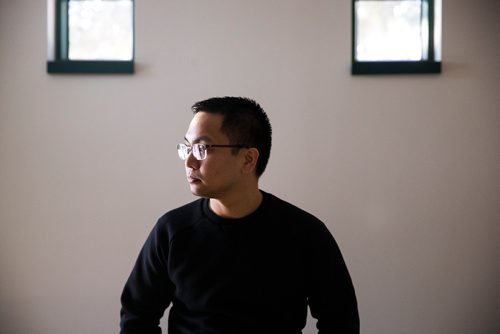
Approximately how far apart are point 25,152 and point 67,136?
241 millimetres

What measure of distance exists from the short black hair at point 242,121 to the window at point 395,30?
125 cm

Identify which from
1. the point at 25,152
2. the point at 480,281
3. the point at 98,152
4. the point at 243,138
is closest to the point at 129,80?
the point at 98,152

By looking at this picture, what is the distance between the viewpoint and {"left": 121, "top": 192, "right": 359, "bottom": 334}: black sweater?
153cm

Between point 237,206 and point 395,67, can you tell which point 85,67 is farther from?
point 395,67

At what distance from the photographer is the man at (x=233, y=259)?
1.54 meters

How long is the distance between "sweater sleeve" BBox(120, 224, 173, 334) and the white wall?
100 cm

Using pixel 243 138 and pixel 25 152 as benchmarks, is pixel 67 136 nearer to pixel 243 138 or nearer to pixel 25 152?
pixel 25 152

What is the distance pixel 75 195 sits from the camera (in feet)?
8.57

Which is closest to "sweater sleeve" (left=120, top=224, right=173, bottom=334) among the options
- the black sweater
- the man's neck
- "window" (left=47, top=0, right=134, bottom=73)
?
the black sweater

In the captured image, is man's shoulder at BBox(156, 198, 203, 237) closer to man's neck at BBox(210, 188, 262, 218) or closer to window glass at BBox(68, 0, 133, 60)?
man's neck at BBox(210, 188, 262, 218)

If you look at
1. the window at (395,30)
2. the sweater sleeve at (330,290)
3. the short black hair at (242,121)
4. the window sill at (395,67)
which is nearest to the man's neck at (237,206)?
the short black hair at (242,121)

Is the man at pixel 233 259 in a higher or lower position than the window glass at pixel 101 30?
lower

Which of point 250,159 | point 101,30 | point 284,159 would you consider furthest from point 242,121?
point 101,30

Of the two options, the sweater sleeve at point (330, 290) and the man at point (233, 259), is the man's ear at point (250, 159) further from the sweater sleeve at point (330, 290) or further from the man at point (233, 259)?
the sweater sleeve at point (330, 290)
